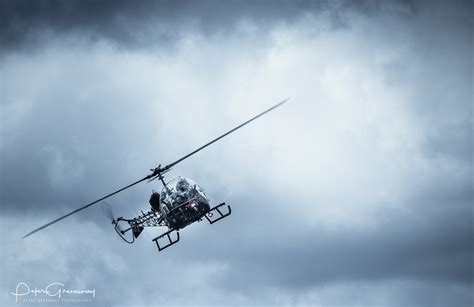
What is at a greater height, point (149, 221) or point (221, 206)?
point (149, 221)

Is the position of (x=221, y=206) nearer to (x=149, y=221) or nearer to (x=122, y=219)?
(x=149, y=221)

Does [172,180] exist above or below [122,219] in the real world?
below

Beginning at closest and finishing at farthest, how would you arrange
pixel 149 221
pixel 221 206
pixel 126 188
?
pixel 126 188 → pixel 221 206 → pixel 149 221

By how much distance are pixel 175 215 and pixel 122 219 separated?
10.4 meters

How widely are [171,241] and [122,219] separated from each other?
10.8 meters

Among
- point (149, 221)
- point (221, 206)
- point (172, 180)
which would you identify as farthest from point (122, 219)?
point (221, 206)

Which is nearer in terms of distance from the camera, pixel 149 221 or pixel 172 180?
pixel 172 180

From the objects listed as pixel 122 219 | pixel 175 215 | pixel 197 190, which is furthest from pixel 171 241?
pixel 122 219

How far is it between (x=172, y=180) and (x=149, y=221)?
692 cm

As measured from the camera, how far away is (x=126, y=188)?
39844 mm

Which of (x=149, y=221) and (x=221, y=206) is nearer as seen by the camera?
(x=221, y=206)

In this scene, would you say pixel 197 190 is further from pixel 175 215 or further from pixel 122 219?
pixel 122 219

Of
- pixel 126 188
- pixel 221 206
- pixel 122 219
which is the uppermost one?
→ pixel 122 219

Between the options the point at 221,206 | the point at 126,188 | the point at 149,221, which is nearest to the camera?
the point at 126,188
